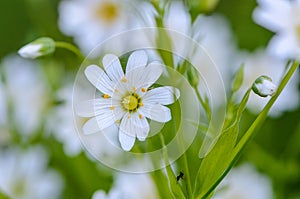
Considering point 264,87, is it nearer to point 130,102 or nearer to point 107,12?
point 130,102

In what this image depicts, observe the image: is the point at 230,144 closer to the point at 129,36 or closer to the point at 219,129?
the point at 219,129

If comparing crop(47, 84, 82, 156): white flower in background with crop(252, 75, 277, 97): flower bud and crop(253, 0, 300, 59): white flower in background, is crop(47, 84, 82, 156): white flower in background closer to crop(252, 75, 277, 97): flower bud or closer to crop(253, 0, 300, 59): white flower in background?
crop(253, 0, 300, 59): white flower in background

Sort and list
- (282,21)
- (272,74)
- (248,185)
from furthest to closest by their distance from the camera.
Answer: (272,74) → (248,185) → (282,21)

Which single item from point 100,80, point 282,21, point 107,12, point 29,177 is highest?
point 100,80

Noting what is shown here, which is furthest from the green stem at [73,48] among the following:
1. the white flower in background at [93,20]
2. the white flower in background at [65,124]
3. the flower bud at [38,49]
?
the white flower in background at [93,20]

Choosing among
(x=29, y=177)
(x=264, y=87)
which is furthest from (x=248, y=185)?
(x=264, y=87)

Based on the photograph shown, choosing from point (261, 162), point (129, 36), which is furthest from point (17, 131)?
point (261, 162)
